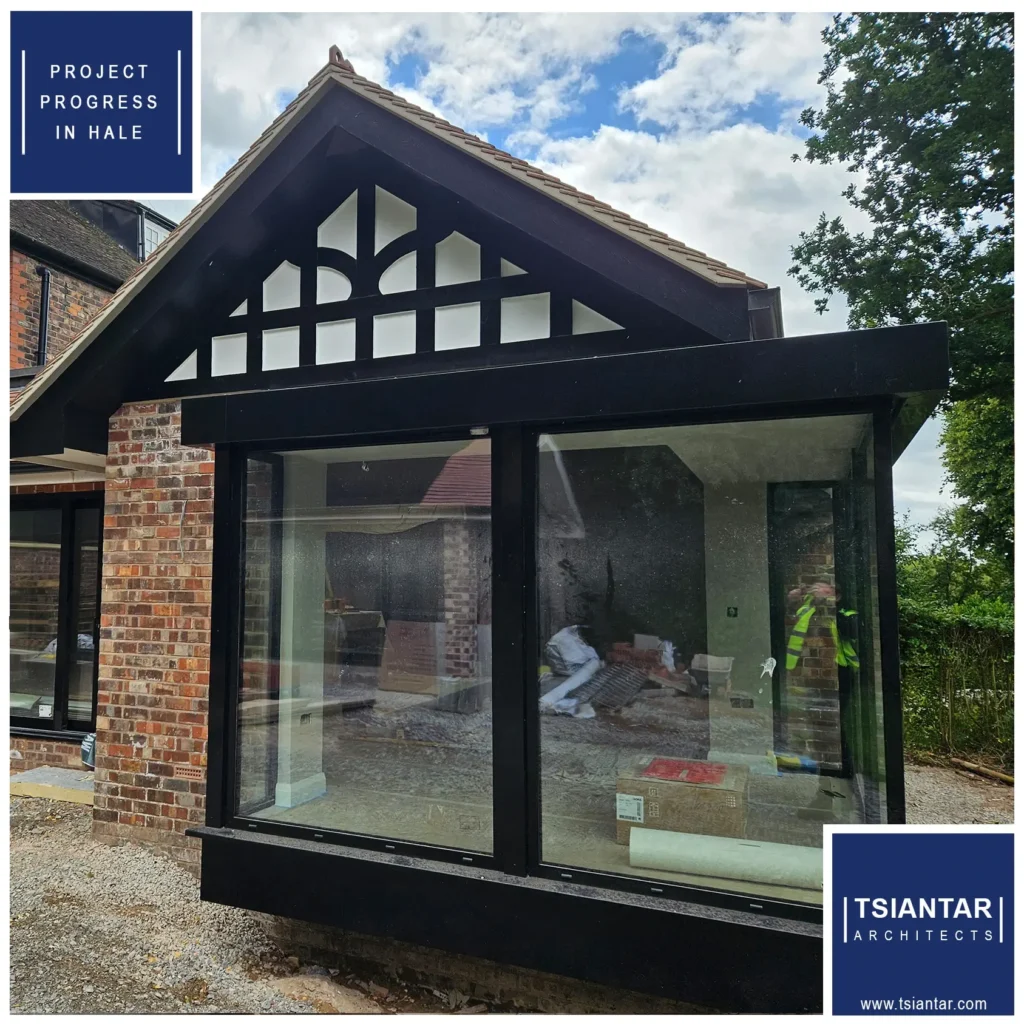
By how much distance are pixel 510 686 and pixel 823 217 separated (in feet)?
38.4

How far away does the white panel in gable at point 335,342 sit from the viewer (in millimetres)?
4602

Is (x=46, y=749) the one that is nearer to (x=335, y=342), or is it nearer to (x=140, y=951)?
(x=140, y=951)

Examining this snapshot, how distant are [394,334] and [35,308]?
22.0 ft

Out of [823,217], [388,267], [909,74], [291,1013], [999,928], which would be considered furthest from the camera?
[823,217]

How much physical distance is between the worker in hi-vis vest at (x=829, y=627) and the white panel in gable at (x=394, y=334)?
2.61m

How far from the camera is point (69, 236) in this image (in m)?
9.77

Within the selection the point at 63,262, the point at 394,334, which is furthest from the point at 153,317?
the point at 63,262

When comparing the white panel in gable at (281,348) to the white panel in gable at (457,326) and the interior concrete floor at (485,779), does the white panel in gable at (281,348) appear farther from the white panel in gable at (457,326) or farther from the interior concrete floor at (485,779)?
the interior concrete floor at (485,779)

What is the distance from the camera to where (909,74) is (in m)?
11.0

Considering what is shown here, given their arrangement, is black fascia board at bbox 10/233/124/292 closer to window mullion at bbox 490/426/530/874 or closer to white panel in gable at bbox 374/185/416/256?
white panel in gable at bbox 374/185/416/256

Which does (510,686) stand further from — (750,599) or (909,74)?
(909,74)

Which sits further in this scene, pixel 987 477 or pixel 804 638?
pixel 987 477

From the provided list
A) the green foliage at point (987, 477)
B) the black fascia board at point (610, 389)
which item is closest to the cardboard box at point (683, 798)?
the black fascia board at point (610, 389)

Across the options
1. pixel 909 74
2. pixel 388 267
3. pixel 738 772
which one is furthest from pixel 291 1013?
pixel 909 74
